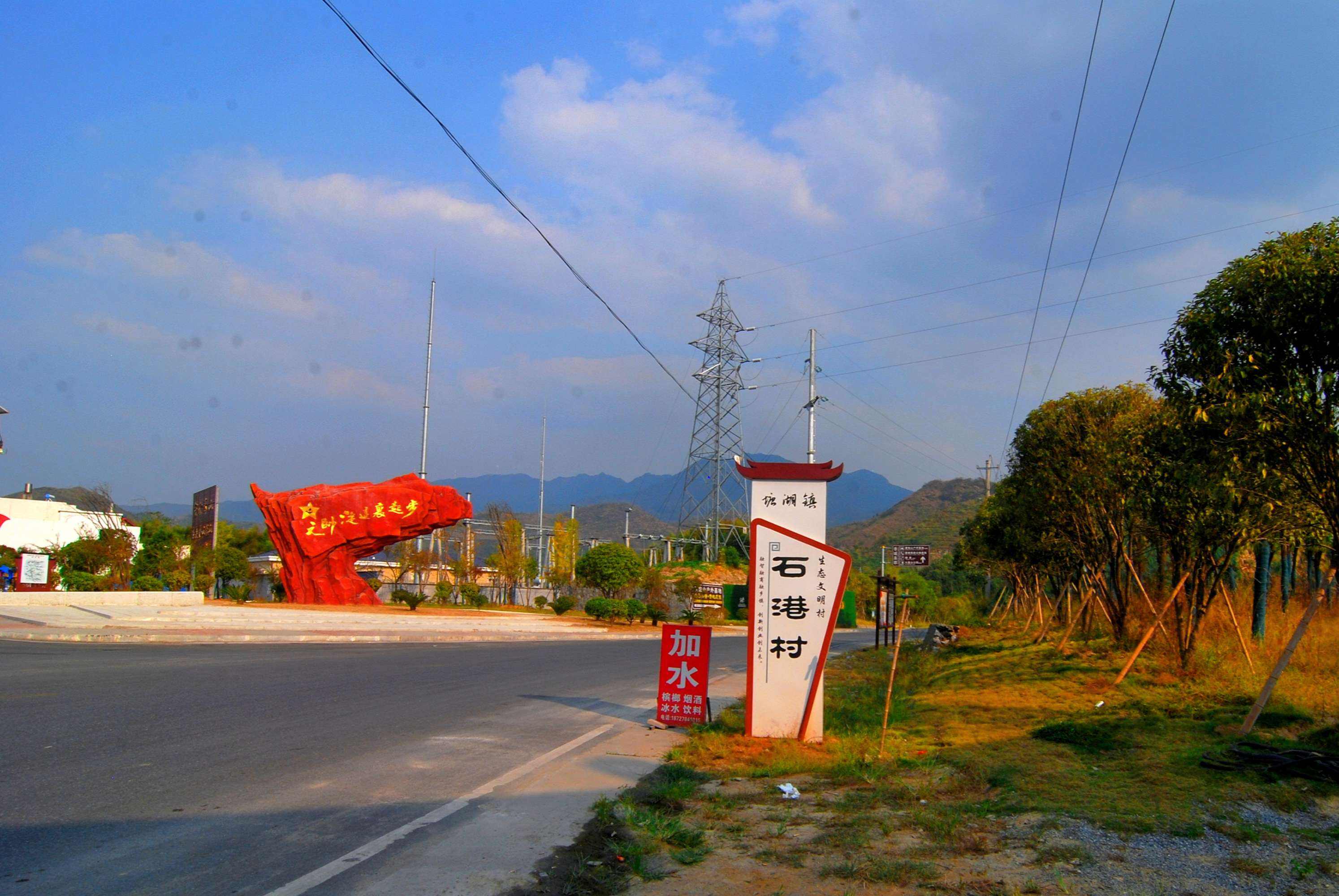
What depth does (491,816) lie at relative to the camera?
645 centimetres

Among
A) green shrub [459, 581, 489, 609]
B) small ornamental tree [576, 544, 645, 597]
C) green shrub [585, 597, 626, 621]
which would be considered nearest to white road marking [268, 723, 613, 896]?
green shrub [585, 597, 626, 621]

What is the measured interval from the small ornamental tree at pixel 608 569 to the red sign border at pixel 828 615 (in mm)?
36673

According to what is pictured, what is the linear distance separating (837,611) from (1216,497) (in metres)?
6.28

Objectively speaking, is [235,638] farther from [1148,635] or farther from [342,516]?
[1148,635]

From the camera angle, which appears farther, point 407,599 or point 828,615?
point 407,599

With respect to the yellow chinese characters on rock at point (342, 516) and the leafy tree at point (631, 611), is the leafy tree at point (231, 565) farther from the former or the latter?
the leafy tree at point (631, 611)

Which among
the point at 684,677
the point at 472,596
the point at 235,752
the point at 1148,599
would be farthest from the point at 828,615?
the point at 472,596

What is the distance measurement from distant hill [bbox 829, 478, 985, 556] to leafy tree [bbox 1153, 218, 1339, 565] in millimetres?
82555

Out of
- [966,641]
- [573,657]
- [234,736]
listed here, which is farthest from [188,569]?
[234,736]

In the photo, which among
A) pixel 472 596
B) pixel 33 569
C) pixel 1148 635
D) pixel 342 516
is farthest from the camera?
pixel 472 596

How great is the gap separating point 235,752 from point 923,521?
115 meters

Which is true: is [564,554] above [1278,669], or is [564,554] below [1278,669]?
above

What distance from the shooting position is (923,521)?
384 ft

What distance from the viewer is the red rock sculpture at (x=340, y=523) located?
35875mm
